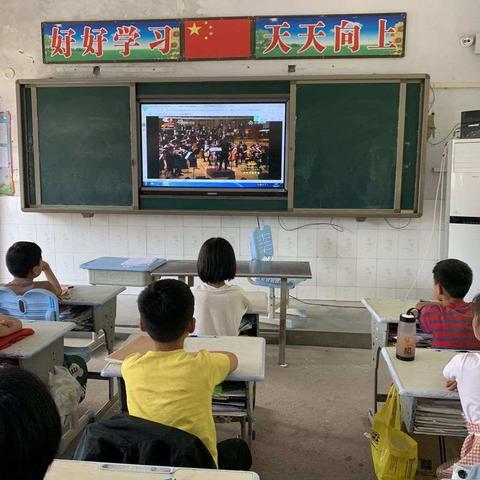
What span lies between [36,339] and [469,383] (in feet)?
5.53

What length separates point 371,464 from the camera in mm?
2367

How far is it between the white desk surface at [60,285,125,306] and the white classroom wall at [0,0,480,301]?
178 cm

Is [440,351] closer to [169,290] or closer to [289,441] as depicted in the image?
[289,441]

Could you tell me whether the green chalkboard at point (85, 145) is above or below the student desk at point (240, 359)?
above

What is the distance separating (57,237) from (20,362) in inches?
132

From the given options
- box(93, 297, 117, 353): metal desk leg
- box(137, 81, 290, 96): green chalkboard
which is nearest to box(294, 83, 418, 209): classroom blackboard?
box(137, 81, 290, 96): green chalkboard

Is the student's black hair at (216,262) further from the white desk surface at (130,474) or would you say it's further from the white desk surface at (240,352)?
the white desk surface at (130,474)

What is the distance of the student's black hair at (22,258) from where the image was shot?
2.67 meters

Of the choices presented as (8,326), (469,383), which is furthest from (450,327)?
(8,326)

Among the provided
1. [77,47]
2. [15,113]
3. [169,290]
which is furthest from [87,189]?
[169,290]

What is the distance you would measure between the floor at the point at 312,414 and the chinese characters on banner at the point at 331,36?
2.48 meters

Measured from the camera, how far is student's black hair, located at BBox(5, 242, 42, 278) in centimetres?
267

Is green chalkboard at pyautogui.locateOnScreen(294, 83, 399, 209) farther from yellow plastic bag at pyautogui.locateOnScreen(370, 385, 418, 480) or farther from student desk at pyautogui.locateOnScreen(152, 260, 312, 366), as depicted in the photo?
yellow plastic bag at pyautogui.locateOnScreen(370, 385, 418, 480)

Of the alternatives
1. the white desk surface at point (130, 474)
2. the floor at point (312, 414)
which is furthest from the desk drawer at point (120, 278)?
Answer: the white desk surface at point (130, 474)
